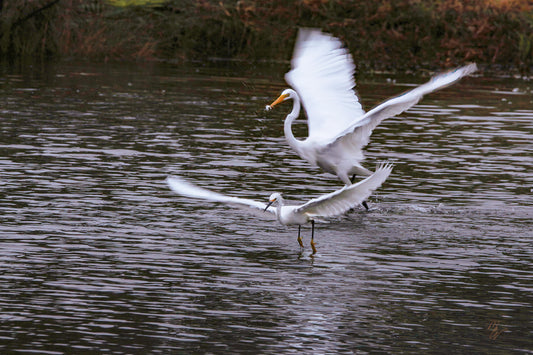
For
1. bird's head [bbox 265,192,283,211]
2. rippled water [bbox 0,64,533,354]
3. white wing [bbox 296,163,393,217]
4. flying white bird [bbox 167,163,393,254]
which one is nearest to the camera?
rippled water [bbox 0,64,533,354]

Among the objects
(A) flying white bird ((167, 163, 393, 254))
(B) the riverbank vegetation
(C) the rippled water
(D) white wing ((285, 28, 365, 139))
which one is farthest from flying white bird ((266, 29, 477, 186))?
(B) the riverbank vegetation

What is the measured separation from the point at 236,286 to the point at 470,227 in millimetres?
4320

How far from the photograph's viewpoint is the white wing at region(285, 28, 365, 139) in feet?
51.5

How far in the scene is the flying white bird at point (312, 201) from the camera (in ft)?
37.2

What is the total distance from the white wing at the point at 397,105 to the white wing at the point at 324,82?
0.70m

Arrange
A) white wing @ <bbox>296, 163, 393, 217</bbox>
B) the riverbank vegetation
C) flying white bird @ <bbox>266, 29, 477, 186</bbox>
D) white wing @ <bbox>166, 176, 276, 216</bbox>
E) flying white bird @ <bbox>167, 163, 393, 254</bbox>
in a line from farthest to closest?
the riverbank vegetation, flying white bird @ <bbox>266, 29, 477, 186</bbox>, white wing @ <bbox>166, 176, 276, 216</bbox>, flying white bird @ <bbox>167, 163, 393, 254</bbox>, white wing @ <bbox>296, 163, 393, 217</bbox>

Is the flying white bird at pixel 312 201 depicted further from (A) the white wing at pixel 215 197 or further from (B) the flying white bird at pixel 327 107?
(B) the flying white bird at pixel 327 107

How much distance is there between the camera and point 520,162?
19281 millimetres

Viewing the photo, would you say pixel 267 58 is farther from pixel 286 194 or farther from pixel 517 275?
pixel 517 275

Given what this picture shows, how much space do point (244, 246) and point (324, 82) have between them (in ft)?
15.9

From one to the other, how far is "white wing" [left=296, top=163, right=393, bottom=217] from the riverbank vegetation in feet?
99.0

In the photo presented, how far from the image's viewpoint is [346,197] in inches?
455

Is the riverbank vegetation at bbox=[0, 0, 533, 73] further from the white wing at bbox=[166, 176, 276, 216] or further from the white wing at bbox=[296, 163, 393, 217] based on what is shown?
the white wing at bbox=[296, 163, 393, 217]

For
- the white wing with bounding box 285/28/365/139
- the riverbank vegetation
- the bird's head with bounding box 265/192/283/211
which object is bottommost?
the riverbank vegetation
